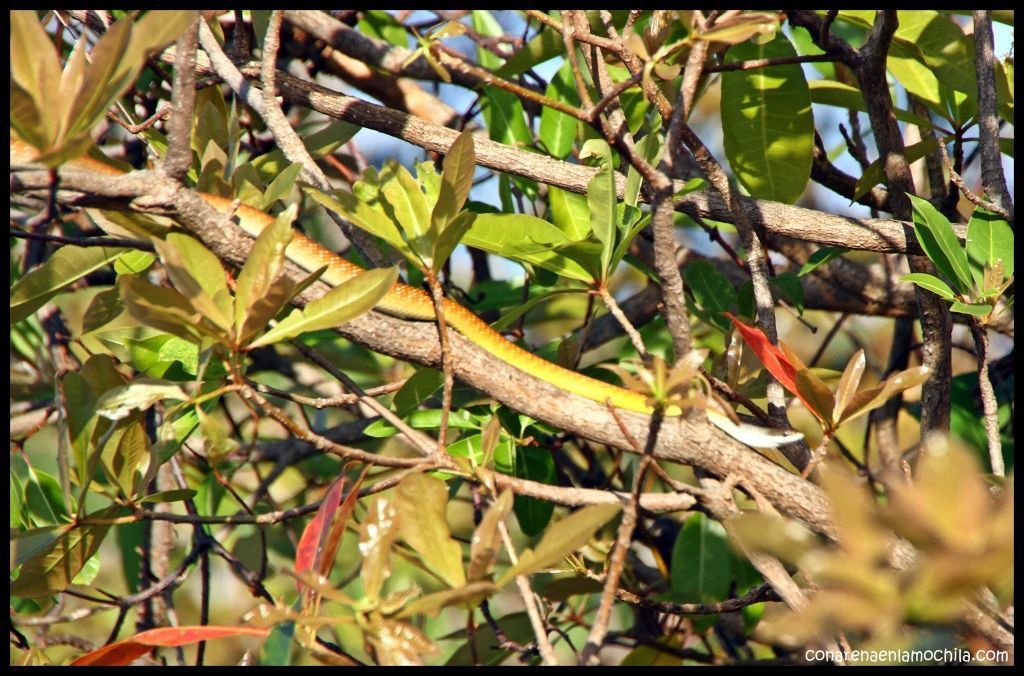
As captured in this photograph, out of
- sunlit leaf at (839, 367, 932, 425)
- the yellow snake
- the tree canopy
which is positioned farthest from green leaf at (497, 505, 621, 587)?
sunlit leaf at (839, 367, 932, 425)

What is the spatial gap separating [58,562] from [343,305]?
1158mm

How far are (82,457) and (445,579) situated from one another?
1141mm

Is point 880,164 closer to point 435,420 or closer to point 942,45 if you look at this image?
point 942,45

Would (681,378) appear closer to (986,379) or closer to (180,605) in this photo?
(986,379)

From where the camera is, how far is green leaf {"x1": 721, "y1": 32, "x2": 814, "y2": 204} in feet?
8.20

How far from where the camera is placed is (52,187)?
1.53 metres

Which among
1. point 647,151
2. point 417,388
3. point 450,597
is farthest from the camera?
point 417,388

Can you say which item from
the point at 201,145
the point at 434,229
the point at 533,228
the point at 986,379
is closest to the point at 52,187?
the point at 434,229

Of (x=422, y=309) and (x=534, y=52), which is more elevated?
(x=534, y=52)

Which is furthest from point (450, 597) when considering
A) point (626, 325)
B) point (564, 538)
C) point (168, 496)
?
point (168, 496)

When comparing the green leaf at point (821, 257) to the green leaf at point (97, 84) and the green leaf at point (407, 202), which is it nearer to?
the green leaf at point (407, 202)

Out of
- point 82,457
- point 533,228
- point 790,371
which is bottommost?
point 82,457

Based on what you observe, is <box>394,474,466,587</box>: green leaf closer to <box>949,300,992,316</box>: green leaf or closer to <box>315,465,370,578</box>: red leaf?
<box>315,465,370,578</box>: red leaf

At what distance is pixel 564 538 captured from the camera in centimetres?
140
